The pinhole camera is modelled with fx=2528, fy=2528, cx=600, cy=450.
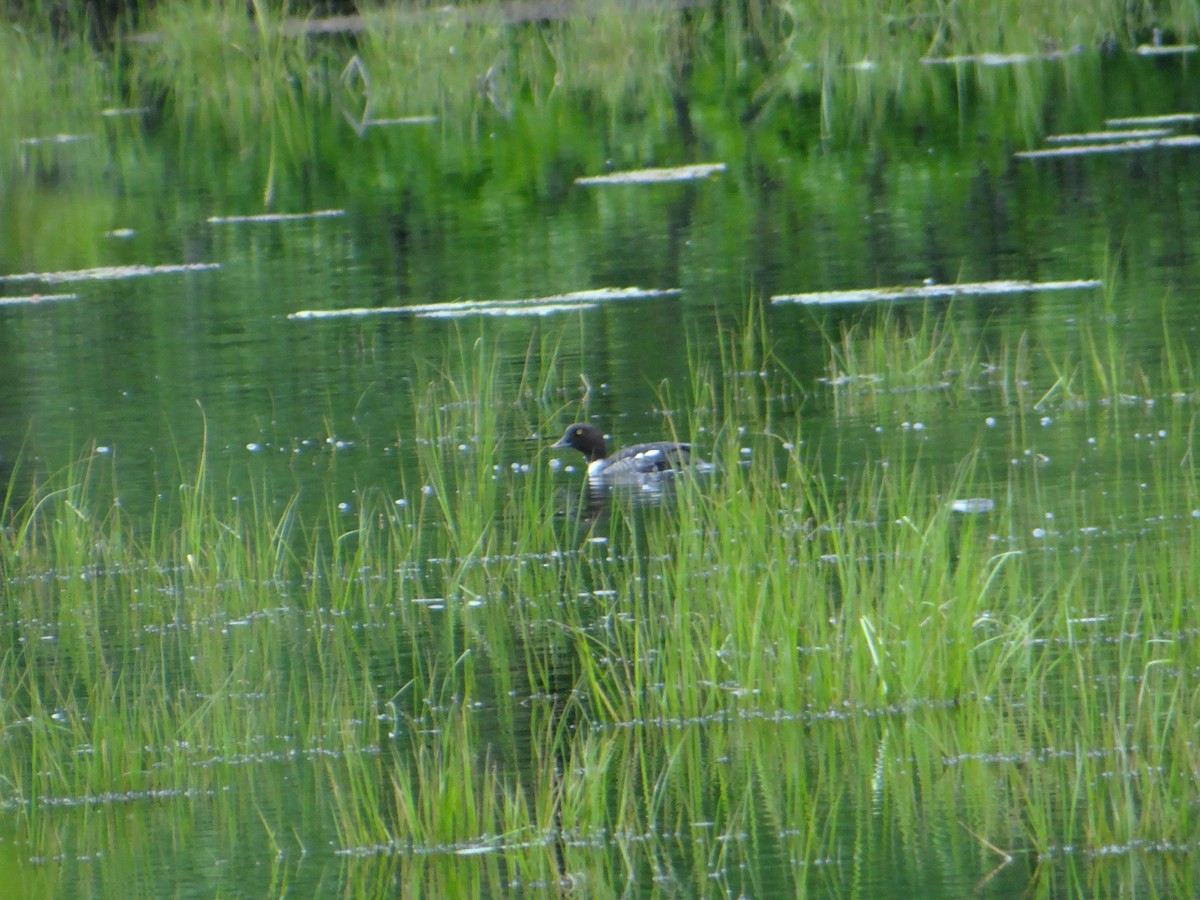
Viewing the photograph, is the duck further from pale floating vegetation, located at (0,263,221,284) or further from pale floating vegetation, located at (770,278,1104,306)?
pale floating vegetation, located at (0,263,221,284)

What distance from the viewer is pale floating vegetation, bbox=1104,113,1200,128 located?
1712 cm

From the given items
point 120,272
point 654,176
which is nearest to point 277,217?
point 120,272

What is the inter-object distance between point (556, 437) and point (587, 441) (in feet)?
2.42

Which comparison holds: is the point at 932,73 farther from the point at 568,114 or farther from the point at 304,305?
the point at 304,305

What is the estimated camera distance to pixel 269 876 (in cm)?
509

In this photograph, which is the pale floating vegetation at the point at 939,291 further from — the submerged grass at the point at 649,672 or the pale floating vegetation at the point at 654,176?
the pale floating vegetation at the point at 654,176

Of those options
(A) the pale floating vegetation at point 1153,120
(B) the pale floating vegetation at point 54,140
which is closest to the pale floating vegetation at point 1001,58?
(A) the pale floating vegetation at point 1153,120

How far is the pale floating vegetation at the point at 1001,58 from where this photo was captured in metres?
21.4

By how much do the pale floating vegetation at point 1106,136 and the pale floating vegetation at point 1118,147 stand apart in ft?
0.44

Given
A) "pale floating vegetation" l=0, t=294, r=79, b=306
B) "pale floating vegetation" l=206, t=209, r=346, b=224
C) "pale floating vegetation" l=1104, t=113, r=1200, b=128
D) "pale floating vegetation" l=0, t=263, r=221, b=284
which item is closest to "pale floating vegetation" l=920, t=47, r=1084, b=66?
"pale floating vegetation" l=1104, t=113, r=1200, b=128

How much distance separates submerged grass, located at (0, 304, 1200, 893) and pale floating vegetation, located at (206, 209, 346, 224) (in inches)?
333

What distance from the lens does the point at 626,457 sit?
29.3 feet

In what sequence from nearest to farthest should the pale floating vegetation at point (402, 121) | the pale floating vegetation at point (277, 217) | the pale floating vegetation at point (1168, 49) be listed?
the pale floating vegetation at point (277, 217) < the pale floating vegetation at point (1168, 49) < the pale floating vegetation at point (402, 121)

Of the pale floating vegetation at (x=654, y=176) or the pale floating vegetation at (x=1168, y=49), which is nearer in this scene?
the pale floating vegetation at (x=654, y=176)
